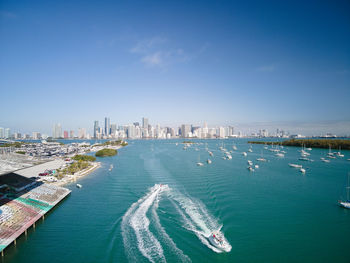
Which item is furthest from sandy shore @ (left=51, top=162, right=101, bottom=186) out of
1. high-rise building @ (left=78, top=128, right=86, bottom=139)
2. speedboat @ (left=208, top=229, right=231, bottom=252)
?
high-rise building @ (left=78, top=128, right=86, bottom=139)

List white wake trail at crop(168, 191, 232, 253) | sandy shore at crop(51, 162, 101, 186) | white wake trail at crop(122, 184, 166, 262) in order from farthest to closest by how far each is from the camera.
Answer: sandy shore at crop(51, 162, 101, 186) < white wake trail at crop(168, 191, 232, 253) < white wake trail at crop(122, 184, 166, 262)

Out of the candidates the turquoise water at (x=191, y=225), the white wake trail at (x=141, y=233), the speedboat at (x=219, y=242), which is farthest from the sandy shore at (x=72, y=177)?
the speedboat at (x=219, y=242)

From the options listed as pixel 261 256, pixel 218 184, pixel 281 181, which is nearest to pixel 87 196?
pixel 218 184

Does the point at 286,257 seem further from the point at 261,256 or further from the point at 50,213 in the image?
the point at 50,213

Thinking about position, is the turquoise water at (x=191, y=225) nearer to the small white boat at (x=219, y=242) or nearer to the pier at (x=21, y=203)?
the small white boat at (x=219, y=242)

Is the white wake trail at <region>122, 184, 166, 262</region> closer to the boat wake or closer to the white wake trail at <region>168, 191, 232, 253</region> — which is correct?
the boat wake
